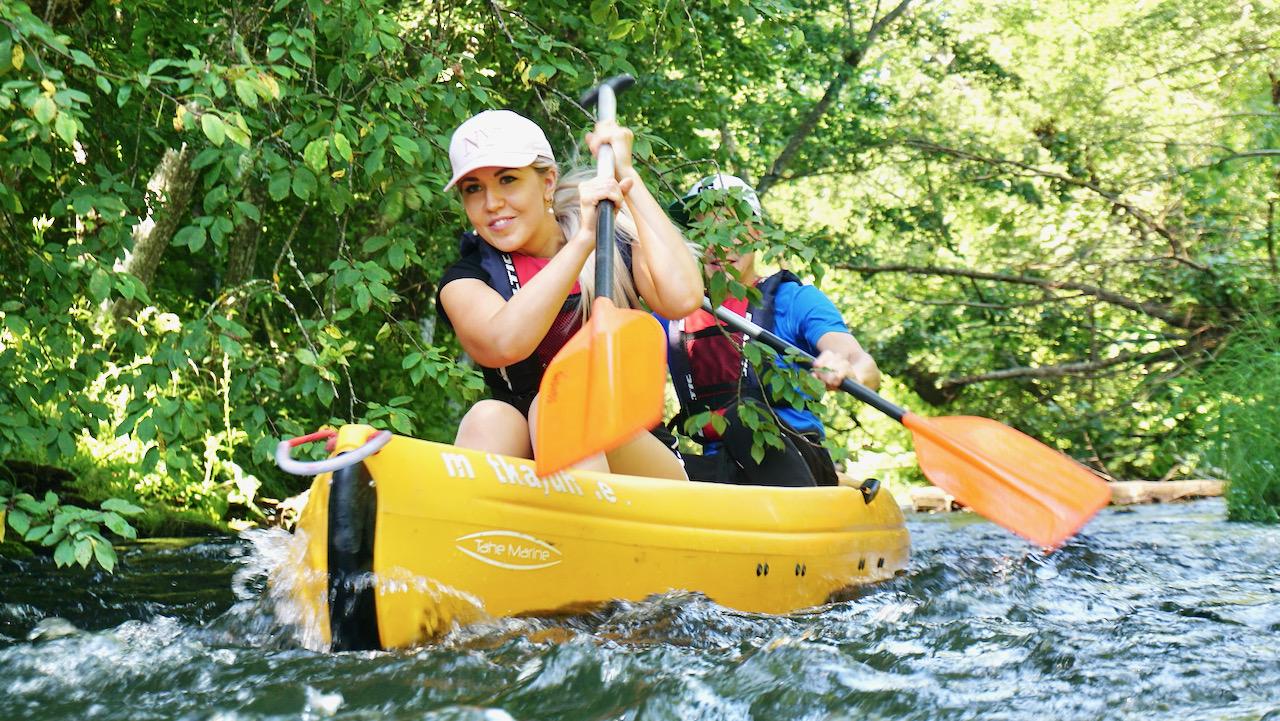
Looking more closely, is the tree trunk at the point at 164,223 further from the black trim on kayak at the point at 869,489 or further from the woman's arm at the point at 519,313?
the black trim on kayak at the point at 869,489

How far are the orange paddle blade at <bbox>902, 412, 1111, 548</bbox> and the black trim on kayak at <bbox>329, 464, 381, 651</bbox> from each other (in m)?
1.84

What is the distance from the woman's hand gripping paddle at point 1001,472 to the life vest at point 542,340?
531 millimetres

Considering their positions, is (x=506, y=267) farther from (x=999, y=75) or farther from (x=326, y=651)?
(x=999, y=75)

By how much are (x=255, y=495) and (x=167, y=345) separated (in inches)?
152

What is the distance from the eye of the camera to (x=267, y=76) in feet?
8.29

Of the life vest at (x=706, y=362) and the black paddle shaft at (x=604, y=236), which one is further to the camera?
the life vest at (x=706, y=362)

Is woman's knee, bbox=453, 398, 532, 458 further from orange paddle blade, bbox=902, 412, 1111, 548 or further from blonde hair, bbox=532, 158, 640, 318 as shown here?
orange paddle blade, bbox=902, 412, 1111, 548

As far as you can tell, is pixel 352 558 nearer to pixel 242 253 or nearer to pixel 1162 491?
pixel 242 253

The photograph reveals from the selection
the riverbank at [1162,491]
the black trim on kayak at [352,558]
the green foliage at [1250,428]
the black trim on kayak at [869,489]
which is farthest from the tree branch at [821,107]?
the black trim on kayak at [352,558]

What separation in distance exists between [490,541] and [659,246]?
770 millimetres

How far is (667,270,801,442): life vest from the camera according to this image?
12.8ft

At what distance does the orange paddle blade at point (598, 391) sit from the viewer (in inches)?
105

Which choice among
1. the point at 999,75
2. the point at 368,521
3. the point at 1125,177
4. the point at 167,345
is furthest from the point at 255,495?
the point at 999,75

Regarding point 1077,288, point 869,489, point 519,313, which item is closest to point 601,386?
point 519,313
